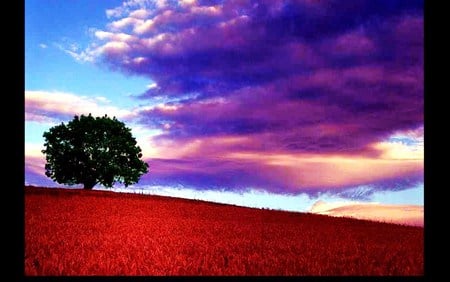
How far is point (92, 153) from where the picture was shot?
34.1m

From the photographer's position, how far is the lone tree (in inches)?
1323

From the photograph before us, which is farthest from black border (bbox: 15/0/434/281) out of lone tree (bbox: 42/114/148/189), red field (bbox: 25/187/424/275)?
lone tree (bbox: 42/114/148/189)

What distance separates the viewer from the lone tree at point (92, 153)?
33.6 metres

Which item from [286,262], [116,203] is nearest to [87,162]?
[116,203]

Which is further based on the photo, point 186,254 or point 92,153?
point 92,153
